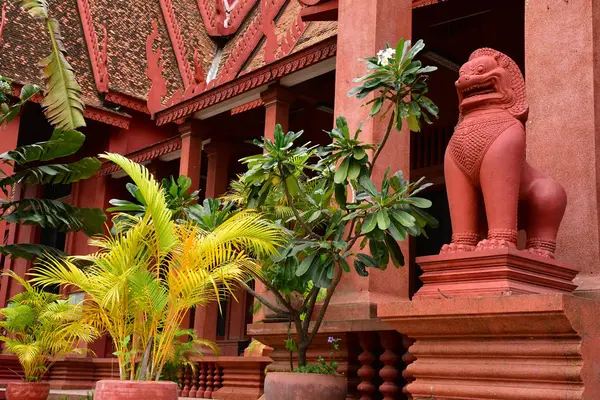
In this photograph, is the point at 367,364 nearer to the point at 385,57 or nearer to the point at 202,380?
the point at 385,57

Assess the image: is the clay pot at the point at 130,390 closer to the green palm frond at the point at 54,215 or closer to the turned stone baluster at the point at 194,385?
the turned stone baluster at the point at 194,385

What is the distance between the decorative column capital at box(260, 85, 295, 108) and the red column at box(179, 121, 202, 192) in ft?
5.67

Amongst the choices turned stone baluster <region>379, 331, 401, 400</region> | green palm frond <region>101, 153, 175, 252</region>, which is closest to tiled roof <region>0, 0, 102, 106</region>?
green palm frond <region>101, 153, 175, 252</region>

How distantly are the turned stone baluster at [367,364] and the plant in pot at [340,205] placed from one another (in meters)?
0.16

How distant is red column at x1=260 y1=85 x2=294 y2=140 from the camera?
353 inches

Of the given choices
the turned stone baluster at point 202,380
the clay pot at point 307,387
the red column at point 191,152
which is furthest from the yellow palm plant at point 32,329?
the clay pot at point 307,387

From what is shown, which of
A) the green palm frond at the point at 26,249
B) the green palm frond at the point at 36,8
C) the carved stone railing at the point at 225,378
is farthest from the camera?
the green palm frond at the point at 26,249

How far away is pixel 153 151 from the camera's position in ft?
39.6

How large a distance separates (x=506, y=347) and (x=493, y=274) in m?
0.32

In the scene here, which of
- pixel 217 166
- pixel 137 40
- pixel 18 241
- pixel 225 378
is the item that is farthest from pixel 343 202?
pixel 137 40

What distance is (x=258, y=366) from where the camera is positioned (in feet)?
22.9

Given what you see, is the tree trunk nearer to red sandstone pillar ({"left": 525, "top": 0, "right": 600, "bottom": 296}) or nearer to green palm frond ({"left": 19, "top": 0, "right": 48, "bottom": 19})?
red sandstone pillar ({"left": 525, "top": 0, "right": 600, "bottom": 296})

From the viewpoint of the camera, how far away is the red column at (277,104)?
353 inches

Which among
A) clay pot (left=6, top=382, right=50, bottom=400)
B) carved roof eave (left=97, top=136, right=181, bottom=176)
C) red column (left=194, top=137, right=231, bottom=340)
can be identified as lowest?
clay pot (left=6, top=382, right=50, bottom=400)
